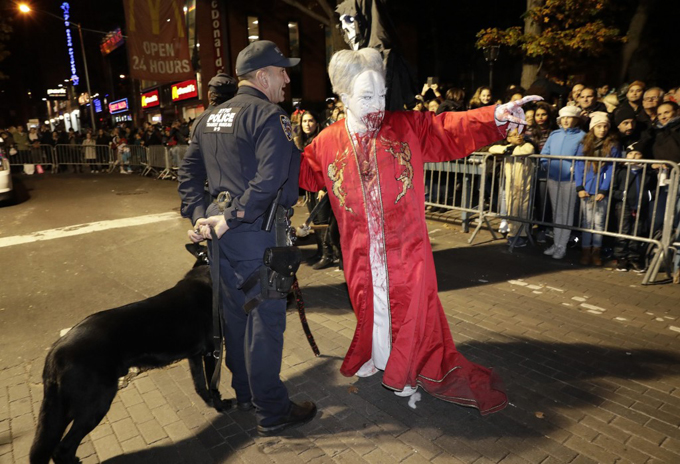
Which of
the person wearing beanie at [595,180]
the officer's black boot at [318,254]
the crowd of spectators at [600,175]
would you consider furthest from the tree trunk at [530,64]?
the officer's black boot at [318,254]

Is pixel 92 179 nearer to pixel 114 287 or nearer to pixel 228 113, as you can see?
pixel 114 287

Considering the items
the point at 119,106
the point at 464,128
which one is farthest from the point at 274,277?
the point at 119,106

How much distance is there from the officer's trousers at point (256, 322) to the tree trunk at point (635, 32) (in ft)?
50.6

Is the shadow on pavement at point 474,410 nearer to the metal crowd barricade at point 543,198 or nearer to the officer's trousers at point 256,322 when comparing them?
the officer's trousers at point 256,322

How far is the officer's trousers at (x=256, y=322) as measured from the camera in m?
2.63

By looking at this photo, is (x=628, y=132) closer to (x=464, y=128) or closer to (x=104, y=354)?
(x=464, y=128)

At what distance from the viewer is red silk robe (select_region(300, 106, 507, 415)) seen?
2.81 m

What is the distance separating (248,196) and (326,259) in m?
3.78

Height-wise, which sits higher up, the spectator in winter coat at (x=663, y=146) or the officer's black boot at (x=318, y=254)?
the spectator in winter coat at (x=663, y=146)

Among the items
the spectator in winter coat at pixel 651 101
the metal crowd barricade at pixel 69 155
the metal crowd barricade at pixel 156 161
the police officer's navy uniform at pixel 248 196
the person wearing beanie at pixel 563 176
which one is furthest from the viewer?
the metal crowd barricade at pixel 69 155

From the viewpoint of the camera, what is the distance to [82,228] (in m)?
8.62

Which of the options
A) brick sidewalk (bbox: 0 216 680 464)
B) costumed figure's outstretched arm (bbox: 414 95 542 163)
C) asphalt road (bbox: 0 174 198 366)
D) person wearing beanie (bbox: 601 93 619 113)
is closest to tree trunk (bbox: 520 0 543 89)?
person wearing beanie (bbox: 601 93 619 113)

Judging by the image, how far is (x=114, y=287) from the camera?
5574mm

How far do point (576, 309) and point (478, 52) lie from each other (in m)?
22.9
